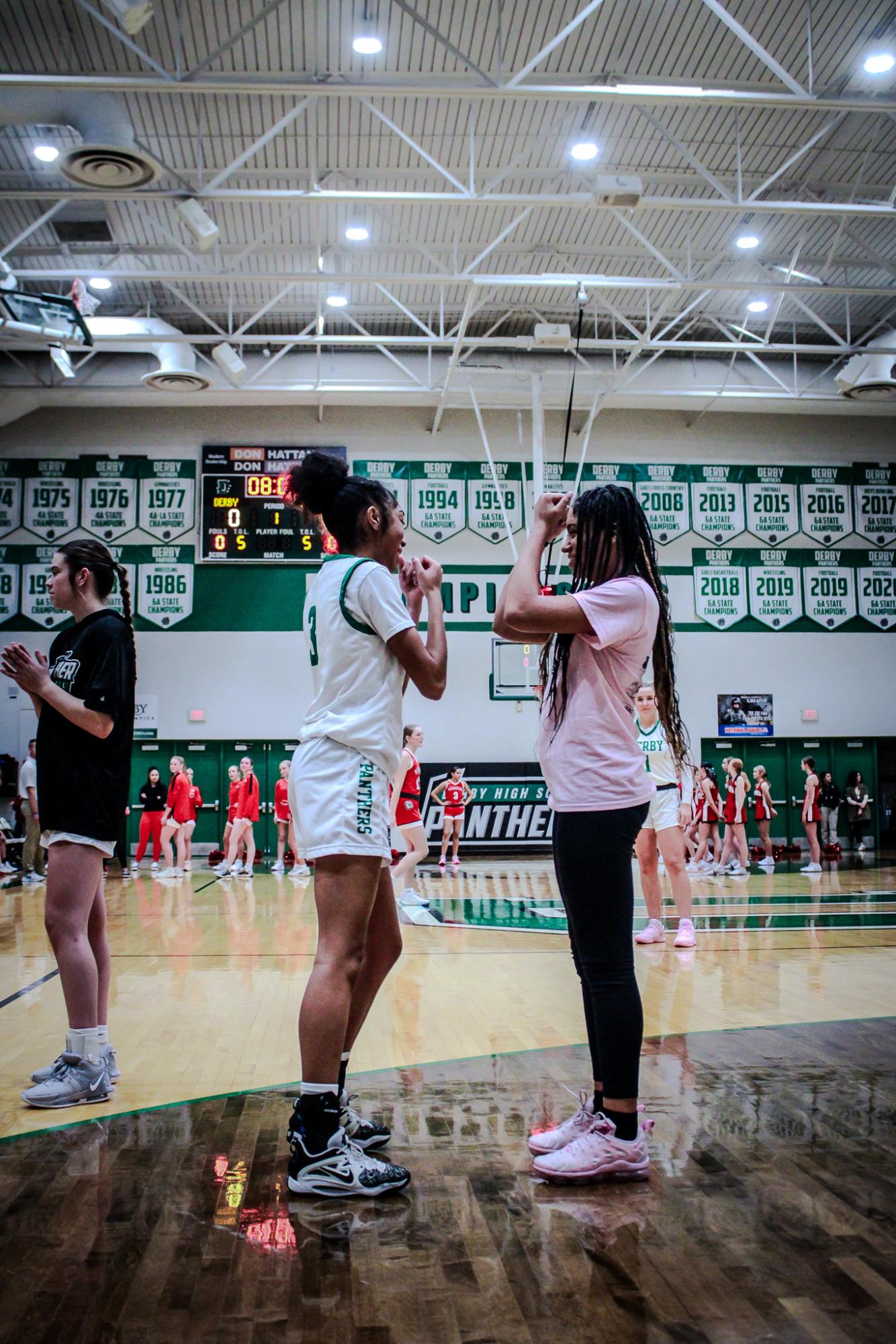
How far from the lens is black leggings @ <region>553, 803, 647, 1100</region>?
241 centimetres

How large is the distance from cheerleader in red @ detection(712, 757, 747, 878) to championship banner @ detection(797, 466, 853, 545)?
6.69 m

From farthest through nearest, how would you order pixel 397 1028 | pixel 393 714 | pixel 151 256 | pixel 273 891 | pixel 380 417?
pixel 380 417 < pixel 151 256 < pixel 273 891 < pixel 397 1028 < pixel 393 714

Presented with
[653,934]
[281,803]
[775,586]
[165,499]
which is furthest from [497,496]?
[653,934]

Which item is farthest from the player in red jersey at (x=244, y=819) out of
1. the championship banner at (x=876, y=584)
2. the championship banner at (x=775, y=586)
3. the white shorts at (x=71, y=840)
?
the championship banner at (x=876, y=584)

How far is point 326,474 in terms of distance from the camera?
2.72 m

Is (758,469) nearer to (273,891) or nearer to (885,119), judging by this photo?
(885,119)

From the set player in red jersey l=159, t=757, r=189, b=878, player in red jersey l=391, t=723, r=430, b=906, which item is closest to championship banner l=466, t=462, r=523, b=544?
player in red jersey l=159, t=757, r=189, b=878

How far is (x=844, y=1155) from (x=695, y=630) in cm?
1633

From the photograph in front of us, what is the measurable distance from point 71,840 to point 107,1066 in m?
0.71

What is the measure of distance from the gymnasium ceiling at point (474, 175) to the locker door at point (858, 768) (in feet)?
20.6

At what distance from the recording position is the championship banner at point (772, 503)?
1852cm

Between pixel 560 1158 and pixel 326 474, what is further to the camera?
pixel 326 474

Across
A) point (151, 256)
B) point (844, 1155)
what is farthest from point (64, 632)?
point (151, 256)

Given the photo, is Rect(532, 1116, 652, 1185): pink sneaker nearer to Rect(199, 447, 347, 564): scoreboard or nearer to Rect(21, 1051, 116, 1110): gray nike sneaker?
Rect(21, 1051, 116, 1110): gray nike sneaker
